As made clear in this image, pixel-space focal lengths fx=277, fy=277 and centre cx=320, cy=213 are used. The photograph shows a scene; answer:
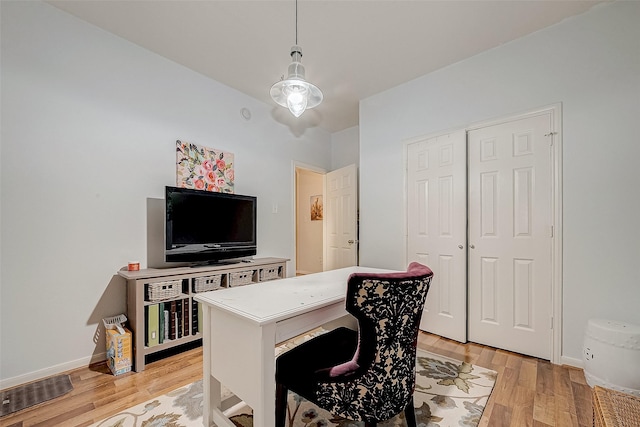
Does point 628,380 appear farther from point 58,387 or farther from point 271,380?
point 58,387

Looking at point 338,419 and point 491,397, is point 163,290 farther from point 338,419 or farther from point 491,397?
point 491,397

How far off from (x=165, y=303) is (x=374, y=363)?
1966 millimetres

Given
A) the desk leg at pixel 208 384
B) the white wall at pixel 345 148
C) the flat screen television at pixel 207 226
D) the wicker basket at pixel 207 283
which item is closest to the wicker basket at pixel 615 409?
the desk leg at pixel 208 384

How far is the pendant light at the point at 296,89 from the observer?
1.77 meters

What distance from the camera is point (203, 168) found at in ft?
9.91

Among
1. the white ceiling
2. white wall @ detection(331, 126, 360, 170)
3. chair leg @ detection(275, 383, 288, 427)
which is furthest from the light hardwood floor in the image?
white wall @ detection(331, 126, 360, 170)

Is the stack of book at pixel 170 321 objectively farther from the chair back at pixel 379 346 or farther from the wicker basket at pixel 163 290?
the chair back at pixel 379 346

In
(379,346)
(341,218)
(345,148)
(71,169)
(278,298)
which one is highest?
(345,148)

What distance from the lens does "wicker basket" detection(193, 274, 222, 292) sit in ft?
8.22

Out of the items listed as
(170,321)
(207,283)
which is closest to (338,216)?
(207,283)

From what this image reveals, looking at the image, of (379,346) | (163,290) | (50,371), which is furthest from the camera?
(163,290)

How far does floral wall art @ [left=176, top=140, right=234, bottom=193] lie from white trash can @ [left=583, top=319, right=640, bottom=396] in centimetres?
345

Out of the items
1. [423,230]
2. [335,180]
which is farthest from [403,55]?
[335,180]

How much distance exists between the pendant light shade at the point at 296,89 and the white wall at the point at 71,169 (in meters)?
1.53
